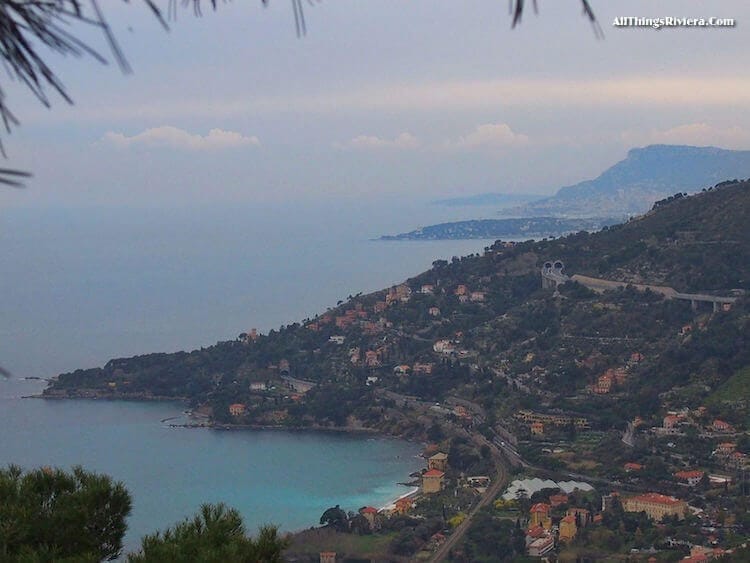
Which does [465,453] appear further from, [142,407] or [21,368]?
[21,368]

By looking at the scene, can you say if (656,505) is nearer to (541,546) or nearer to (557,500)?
(557,500)

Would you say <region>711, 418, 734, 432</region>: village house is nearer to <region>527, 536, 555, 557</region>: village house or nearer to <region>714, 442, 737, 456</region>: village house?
<region>714, 442, 737, 456</region>: village house

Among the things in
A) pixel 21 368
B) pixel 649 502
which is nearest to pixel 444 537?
pixel 649 502

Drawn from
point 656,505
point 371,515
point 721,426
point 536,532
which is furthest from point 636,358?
point 536,532

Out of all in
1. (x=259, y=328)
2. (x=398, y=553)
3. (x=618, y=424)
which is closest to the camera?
(x=398, y=553)

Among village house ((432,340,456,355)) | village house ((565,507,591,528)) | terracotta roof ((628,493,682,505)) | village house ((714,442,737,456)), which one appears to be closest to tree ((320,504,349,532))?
village house ((565,507,591,528))

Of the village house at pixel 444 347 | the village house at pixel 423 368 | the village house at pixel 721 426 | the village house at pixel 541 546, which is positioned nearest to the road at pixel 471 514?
the village house at pixel 541 546
